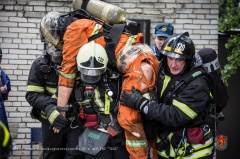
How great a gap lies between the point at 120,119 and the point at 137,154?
364 millimetres

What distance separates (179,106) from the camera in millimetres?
4379

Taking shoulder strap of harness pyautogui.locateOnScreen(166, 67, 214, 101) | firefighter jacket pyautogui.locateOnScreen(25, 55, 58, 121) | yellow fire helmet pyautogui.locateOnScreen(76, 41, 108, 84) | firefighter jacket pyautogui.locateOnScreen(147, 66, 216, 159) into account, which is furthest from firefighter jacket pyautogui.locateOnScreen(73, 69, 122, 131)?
firefighter jacket pyautogui.locateOnScreen(25, 55, 58, 121)

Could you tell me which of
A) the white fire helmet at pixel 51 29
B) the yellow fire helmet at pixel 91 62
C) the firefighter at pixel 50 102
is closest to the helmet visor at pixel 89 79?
the yellow fire helmet at pixel 91 62

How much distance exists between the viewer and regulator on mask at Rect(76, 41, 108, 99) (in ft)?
14.8

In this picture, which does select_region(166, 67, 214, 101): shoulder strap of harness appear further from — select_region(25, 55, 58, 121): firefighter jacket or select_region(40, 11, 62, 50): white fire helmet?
select_region(25, 55, 58, 121): firefighter jacket

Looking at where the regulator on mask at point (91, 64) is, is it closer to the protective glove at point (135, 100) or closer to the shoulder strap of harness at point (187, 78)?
the protective glove at point (135, 100)

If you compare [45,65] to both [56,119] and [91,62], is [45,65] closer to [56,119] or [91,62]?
[56,119]

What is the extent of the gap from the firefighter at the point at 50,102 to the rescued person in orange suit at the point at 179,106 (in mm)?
954

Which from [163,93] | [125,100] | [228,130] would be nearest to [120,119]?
[125,100]

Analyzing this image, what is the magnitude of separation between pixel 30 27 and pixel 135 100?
11.1 ft

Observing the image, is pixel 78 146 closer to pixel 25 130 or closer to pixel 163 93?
pixel 163 93

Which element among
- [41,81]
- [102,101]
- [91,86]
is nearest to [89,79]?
[91,86]

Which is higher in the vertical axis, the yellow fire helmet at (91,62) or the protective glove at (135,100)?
the yellow fire helmet at (91,62)

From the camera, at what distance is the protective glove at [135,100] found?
4395 millimetres
